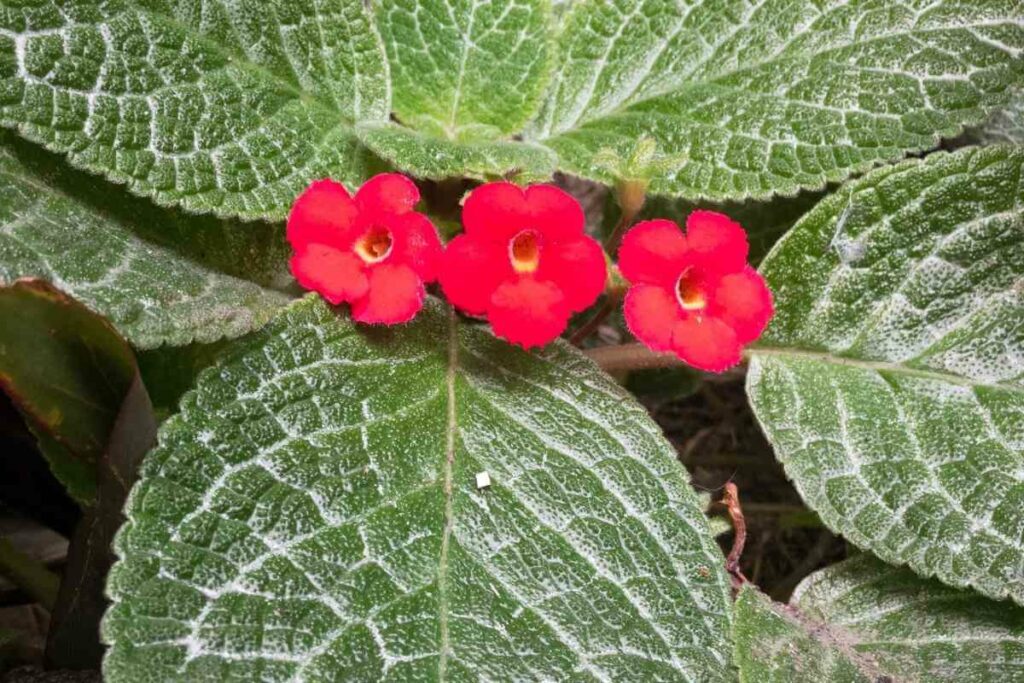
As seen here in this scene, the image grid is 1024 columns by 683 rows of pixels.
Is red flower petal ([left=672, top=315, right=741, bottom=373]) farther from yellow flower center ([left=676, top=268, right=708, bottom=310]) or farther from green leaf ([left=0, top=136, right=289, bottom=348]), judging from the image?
green leaf ([left=0, top=136, right=289, bottom=348])

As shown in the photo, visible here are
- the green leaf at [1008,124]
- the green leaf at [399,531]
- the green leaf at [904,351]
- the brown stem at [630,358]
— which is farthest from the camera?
the green leaf at [1008,124]

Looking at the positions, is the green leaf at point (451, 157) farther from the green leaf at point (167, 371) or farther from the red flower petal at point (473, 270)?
the green leaf at point (167, 371)

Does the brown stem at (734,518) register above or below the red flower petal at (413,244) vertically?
below

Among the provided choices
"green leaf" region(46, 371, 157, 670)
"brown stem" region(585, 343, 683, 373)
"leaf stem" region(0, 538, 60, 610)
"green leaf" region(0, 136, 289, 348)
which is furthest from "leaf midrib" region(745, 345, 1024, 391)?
"leaf stem" region(0, 538, 60, 610)

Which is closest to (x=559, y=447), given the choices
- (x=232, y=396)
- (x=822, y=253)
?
(x=232, y=396)

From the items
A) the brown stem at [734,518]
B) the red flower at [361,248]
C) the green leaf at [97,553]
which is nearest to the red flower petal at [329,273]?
the red flower at [361,248]

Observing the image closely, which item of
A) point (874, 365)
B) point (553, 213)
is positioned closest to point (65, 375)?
point (553, 213)
